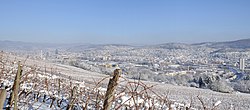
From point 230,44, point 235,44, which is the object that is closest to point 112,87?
point 235,44

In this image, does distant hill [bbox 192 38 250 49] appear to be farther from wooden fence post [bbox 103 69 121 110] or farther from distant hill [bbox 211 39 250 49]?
wooden fence post [bbox 103 69 121 110]

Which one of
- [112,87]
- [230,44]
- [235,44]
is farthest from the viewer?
[230,44]

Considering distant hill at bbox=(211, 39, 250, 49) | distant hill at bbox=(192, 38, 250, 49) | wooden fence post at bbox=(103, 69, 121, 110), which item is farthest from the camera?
distant hill at bbox=(192, 38, 250, 49)

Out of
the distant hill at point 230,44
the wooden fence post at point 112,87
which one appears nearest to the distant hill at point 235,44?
the distant hill at point 230,44

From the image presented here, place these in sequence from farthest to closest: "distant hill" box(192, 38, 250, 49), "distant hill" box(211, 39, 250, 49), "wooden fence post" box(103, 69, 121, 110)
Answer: "distant hill" box(192, 38, 250, 49), "distant hill" box(211, 39, 250, 49), "wooden fence post" box(103, 69, 121, 110)

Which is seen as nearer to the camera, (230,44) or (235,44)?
(235,44)

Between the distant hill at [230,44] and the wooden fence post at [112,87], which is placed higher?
the wooden fence post at [112,87]

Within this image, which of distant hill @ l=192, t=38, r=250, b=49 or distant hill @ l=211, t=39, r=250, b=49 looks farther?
distant hill @ l=192, t=38, r=250, b=49

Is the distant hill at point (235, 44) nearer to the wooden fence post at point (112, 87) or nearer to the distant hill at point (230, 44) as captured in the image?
the distant hill at point (230, 44)

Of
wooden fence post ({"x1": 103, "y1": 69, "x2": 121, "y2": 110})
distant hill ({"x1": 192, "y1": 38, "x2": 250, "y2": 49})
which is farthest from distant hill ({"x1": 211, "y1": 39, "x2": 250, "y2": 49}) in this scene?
wooden fence post ({"x1": 103, "y1": 69, "x2": 121, "y2": 110})

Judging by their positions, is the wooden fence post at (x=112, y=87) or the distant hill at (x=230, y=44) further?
the distant hill at (x=230, y=44)

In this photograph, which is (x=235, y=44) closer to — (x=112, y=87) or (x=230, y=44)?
(x=230, y=44)
